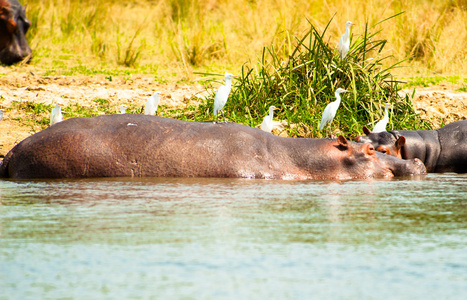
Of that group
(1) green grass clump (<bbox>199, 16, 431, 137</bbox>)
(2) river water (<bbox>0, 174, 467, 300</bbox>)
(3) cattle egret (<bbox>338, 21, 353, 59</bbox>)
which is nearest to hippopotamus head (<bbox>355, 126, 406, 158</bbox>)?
(1) green grass clump (<bbox>199, 16, 431, 137</bbox>)

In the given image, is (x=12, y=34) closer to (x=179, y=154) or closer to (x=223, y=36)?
(x=223, y=36)

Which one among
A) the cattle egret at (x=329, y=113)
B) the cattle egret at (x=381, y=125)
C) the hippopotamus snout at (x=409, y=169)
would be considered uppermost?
the cattle egret at (x=329, y=113)

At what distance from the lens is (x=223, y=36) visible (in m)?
10.6

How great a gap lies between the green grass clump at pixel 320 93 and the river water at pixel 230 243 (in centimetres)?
307

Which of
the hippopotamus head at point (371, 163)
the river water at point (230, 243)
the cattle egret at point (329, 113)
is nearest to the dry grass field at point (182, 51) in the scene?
the cattle egret at point (329, 113)

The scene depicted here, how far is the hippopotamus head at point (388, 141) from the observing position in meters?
5.85

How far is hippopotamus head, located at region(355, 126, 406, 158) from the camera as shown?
19.2 feet

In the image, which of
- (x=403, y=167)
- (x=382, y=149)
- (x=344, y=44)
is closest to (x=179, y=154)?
(x=403, y=167)

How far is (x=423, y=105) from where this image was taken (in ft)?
26.6

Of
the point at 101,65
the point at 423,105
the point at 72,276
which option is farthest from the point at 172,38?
the point at 72,276

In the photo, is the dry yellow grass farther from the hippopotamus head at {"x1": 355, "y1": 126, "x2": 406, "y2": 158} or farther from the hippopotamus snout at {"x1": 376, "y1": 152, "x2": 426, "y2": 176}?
the hippopotamus snout at {"x1": 376, "y1": 152, "x2": 426, "y2": 176}

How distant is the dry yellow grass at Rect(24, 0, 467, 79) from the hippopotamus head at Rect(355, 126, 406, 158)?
2758 mm

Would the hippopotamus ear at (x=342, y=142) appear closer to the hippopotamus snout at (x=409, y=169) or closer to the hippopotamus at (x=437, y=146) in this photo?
the hippopotamus snout at (x=409, y=169)

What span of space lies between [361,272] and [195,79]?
7096 mm
